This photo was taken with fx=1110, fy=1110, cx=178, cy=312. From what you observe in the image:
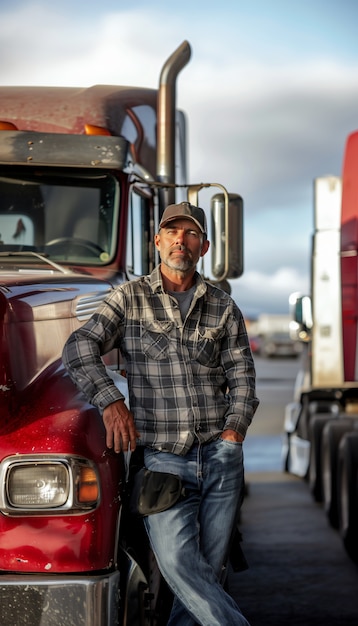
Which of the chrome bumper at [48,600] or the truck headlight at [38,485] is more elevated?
the truck headlight at [38,485]

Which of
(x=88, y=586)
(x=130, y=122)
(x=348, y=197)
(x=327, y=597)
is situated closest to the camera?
(x=88, y=586)

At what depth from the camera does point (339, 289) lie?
1105 cm

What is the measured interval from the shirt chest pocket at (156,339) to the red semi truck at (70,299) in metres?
0.32

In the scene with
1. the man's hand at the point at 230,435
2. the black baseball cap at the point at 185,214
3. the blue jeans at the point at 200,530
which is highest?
the black baseball cap at the point at 185,214

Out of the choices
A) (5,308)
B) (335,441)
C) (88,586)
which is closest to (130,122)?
(5,308)

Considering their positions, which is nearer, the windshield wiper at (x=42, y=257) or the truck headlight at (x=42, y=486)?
the truck headlight at (x=42, y=486)

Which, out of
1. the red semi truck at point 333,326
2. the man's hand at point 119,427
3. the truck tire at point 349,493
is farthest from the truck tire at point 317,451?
the man's hand at point 119,427

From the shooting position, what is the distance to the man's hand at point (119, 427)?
13.6 ft

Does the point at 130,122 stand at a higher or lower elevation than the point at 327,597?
higher

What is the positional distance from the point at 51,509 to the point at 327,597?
390 cm

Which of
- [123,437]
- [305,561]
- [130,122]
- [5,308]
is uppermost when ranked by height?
[130,122]

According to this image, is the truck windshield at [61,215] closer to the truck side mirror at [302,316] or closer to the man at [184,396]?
the man at [184,396]

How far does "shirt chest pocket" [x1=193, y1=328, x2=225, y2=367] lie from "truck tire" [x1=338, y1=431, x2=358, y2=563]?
454cm

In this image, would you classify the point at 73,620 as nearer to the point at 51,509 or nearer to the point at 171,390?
the point at 51,509
